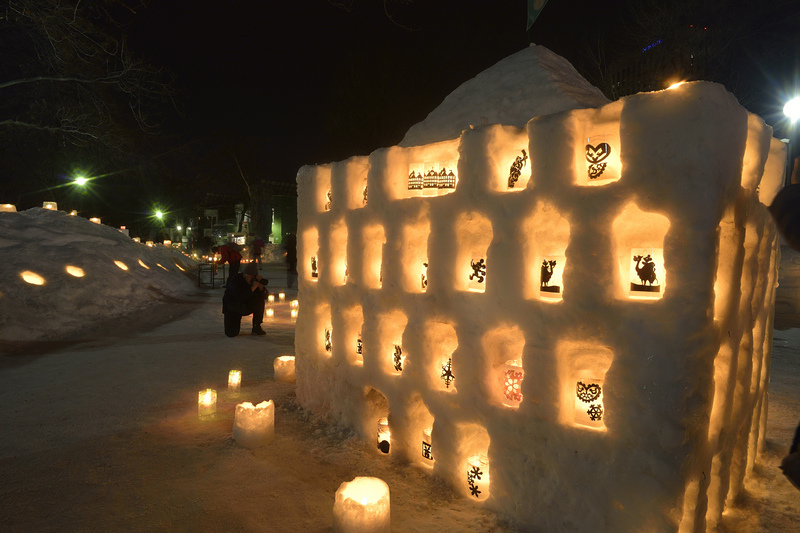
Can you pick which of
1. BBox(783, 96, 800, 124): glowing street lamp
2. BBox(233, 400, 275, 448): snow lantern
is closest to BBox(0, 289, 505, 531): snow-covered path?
BBox(233, 400, 275, 448): snow lantern

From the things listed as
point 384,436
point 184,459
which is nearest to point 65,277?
point 184,459

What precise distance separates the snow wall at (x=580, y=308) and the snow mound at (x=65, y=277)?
10.0 m

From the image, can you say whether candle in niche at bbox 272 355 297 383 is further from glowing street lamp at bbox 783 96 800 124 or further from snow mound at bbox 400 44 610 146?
glowing street lamp at bbox 783 96 800 124

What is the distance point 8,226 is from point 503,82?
1555 centimetres

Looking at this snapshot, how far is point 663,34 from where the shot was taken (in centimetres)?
1556

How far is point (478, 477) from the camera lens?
3.97 metres

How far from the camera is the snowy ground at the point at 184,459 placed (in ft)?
12.1

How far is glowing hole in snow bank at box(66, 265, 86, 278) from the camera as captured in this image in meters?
12.1

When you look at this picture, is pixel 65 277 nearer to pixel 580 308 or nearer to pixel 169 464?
pixel 169 464

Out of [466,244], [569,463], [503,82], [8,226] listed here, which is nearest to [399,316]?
[466,244]

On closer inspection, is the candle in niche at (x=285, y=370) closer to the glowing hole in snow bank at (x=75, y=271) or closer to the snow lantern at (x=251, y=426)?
the snow lantern at (x=251, y=426)

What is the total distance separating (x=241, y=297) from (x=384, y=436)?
645cm

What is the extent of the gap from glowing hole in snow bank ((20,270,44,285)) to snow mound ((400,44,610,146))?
454 inches

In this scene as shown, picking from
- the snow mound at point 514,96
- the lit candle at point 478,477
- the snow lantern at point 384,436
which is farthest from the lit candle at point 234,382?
the snow mound at point 514,96
